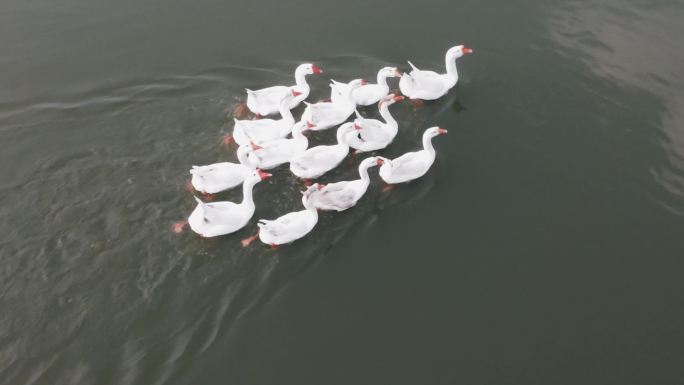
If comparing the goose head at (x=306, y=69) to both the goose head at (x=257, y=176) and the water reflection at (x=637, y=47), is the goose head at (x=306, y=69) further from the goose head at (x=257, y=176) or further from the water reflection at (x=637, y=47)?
the water reflection at (x=637, y=47)

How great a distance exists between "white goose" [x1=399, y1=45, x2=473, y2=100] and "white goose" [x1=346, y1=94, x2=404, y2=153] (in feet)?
2.57

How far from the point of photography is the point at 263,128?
9727mm

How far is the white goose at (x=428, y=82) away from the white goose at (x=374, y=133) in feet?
2.57

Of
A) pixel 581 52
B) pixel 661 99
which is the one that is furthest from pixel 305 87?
pixel 661 99

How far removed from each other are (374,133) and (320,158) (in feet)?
3.80

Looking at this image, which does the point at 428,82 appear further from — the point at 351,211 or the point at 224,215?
the point at 224,215

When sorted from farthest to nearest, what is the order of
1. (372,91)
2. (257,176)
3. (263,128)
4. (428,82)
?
(428,82)
(372,91)
(263,128)
(257,176)

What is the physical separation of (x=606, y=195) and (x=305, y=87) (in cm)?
562

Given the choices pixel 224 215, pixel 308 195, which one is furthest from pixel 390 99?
pixel 224 215

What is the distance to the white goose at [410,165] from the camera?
9055 millimetres

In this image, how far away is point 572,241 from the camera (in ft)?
28.3

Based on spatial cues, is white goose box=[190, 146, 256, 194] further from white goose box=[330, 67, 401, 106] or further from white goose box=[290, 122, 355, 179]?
white goose box=[330, 67, 401, 106]

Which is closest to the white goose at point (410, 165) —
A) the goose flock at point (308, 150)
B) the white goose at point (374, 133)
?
the goose flock at point (308, 150)

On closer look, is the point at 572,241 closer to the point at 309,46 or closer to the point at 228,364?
the point at 228,364
